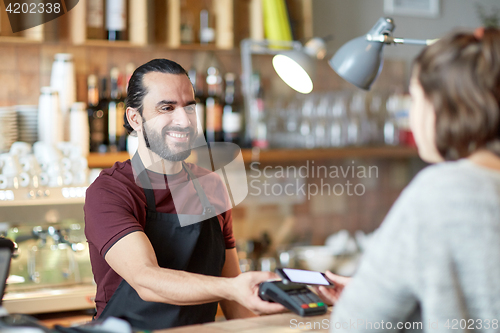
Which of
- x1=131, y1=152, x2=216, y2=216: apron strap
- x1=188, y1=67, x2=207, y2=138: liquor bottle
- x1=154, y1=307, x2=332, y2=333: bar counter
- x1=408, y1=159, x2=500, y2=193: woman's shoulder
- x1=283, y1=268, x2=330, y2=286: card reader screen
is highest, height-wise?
x1=188, y1=67, x2=207, y2=138: liquor bottle

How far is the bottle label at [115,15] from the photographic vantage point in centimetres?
205

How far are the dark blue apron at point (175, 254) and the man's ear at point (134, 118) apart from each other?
0.08 meters

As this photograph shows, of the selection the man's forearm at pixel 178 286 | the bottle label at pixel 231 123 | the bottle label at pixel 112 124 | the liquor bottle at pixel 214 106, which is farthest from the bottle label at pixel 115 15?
the man's forearm at pixel 178 286

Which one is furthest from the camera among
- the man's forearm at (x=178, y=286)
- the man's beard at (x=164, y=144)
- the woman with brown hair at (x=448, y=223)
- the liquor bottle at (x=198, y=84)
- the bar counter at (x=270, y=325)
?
the liquor bottle at (x=198, y=84)

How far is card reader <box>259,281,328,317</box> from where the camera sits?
96cm

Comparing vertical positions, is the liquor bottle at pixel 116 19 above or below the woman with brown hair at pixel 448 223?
above

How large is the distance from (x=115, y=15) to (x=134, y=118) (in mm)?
913

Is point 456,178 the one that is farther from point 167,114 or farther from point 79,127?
point 79,127

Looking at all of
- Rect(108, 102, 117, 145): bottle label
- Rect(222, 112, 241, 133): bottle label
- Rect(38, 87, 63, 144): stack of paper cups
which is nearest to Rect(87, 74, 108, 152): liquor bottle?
Rect(108, 102, 117, 145): bottle label

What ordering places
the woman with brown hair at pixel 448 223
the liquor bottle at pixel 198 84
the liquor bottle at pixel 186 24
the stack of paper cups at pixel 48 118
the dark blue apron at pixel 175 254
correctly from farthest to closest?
the liquor bottle at pixel 198 84
the liquor bottle at pixel 186 24
the stack of paper cups at pixel 48 118
the dark blue apron at pixel 175 254
the woman with brown hair at pixel 448 223

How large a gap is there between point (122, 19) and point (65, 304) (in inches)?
46.5

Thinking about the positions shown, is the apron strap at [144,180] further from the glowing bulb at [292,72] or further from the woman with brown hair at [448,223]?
the woman with brown hair at [448,223]

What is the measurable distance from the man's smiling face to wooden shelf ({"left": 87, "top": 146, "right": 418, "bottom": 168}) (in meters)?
0.74

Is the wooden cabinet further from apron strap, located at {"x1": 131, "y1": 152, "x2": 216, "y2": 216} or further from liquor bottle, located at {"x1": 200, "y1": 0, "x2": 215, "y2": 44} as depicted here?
apron strap, located at {"x1": 131, "y1": 152, "x2": 216, "y2": 216}
